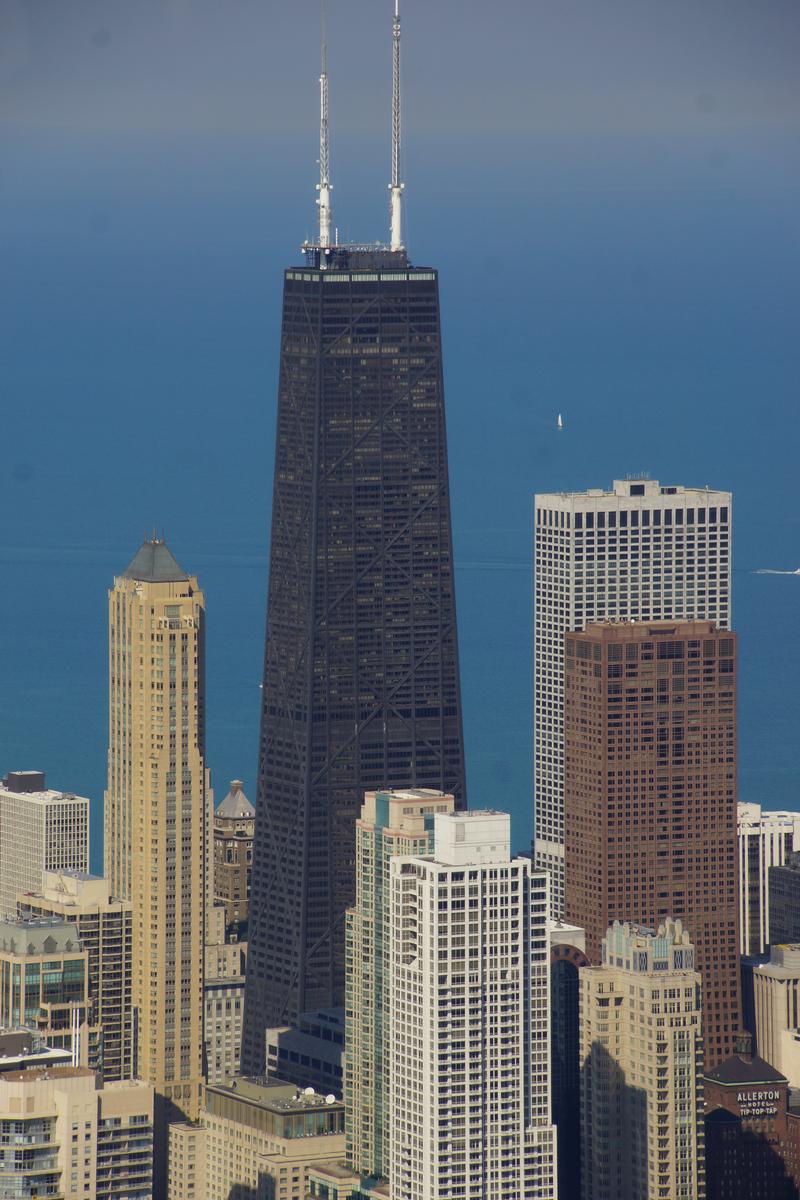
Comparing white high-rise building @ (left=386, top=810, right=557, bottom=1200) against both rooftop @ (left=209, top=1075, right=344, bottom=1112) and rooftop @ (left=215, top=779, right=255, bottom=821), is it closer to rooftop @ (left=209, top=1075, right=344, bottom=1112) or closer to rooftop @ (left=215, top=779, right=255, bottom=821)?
rooftop @ (left=209, top=1075, right=344, bottom=1112)

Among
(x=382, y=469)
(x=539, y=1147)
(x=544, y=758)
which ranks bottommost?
(x=539, y=1147)

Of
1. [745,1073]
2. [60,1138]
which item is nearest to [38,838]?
[745,1073]

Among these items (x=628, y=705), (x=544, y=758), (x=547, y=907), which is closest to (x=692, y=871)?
(x=628, y=705)

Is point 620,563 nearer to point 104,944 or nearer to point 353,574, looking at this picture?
point 353,574

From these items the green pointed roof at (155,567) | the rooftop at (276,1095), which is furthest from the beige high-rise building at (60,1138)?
the green pointed roof at (155,567)

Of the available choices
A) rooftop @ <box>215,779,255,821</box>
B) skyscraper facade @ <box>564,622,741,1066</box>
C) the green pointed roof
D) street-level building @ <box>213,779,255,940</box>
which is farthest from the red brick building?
rooftop @ <box>215,779,255,821</box>

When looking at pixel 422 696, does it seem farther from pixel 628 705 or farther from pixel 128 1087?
pixel 128 1087

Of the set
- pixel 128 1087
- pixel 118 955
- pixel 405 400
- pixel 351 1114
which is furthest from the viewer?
pixel 405 400
